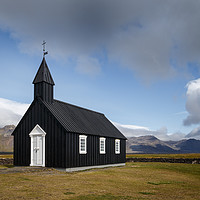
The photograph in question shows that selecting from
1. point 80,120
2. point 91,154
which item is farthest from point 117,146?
point 80,120

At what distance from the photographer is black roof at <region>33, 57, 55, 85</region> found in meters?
27.5

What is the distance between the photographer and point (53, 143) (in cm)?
2553

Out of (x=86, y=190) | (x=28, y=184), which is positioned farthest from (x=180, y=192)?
(x=28, y=184)

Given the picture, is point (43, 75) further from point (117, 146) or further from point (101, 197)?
point (101, 197)

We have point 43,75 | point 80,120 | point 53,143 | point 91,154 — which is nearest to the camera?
point 53,143

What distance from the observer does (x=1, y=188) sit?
1509 centimetres

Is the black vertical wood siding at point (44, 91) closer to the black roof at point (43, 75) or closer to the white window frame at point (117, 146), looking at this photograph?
the black roof at point (43, 75)

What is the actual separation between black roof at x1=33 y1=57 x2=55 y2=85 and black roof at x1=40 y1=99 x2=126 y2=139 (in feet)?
7.61

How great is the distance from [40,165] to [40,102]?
20.0ft

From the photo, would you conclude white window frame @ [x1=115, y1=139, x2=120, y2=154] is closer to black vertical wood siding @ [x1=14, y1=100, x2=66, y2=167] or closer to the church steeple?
black vertical wood siding @ [x1=14, y1=100, x2=66, y2=167]

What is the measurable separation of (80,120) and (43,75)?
21.2ft

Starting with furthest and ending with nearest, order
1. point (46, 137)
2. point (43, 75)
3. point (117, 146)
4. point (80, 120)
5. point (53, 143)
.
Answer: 1. point (117, 146)
2. point (80, 120)
3. point (43, 75)
4. point (46, 137)
5. point (53, 143)

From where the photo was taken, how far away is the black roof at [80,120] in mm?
26484

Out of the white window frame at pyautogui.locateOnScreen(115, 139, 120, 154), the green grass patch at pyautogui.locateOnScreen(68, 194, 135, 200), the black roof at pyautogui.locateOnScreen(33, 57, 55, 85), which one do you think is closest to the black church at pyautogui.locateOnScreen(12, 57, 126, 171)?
the black roof at pyautogui.locateOnScreen(33, 57, 55, 85)
